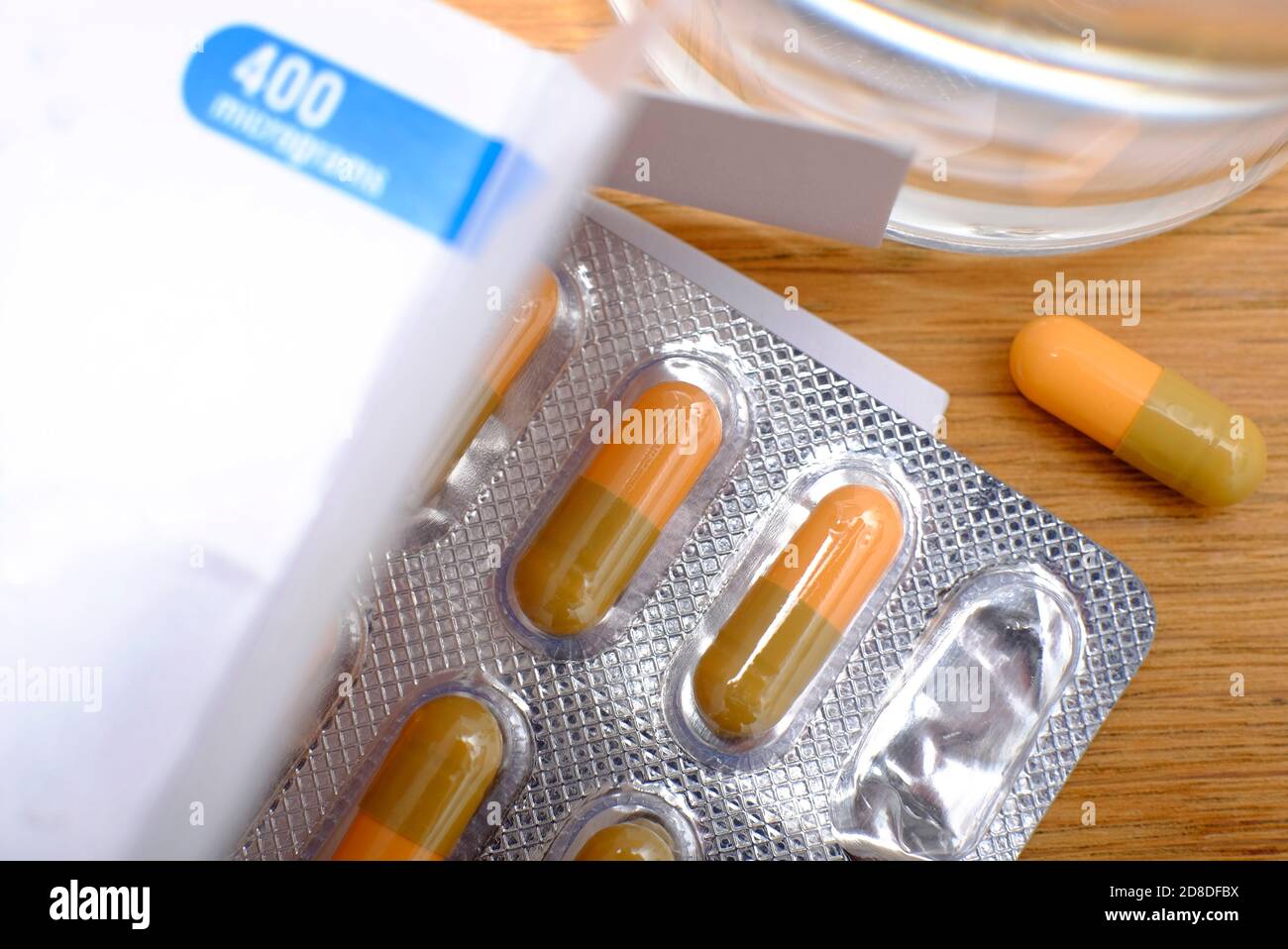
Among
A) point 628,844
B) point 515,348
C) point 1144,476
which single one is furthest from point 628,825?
point 1144,476

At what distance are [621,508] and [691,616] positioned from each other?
67mm

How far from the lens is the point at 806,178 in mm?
440

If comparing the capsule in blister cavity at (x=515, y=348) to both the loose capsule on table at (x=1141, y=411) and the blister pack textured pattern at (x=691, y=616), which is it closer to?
the blister pack textured pattern at (x=691, y=616)

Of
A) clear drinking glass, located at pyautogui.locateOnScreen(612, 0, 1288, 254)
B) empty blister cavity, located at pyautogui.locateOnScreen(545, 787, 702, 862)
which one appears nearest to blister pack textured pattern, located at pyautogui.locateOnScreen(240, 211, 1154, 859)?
empty blister cavity, located at pyautogui.locateOnScreen(545, 787, 702, 862)

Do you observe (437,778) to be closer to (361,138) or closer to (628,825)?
(628,825)

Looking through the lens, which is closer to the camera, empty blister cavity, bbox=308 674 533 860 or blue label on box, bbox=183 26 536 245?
blue label on box, bbox=183 26 536 245

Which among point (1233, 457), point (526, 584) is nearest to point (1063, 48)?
point (1233, 457)

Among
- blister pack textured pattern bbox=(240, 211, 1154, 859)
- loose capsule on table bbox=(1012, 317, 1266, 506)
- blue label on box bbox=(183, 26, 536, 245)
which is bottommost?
blister pack textured pattern bbox=(240, 211, 1154, 859)

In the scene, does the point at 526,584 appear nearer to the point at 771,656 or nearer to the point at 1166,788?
the point at 771,656

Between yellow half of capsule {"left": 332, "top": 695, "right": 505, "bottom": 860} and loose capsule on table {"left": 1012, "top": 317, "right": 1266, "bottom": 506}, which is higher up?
loose capsule on table {"left": 1012, "top": 317, "right": 1266, "bottom": 506}

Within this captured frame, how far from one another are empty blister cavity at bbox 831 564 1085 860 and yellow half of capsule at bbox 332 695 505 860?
18cm

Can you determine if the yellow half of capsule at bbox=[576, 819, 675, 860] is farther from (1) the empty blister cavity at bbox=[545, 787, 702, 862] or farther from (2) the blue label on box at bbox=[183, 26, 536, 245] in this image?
(2) the blue label on box at bbox=[183, 26, 536, 245]

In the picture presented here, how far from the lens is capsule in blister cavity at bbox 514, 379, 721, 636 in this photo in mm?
505
